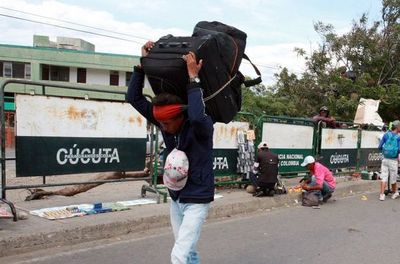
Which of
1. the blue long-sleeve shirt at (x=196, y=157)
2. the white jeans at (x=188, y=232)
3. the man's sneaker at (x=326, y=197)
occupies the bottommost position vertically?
the man's sneaker at (x=326, y=197)

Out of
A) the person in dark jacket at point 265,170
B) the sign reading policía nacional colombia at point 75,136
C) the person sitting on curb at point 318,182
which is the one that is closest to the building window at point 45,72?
the person in dark jacket at point 265,170

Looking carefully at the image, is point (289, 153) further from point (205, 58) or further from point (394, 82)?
point (394, 82)

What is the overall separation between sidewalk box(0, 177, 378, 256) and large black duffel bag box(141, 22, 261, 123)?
2823 mm

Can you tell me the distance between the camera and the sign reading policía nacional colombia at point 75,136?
20.4 ft

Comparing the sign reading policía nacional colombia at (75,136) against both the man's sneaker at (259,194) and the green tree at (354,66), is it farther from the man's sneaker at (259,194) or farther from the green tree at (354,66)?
the green tree at (354,66)

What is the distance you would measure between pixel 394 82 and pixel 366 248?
18.3 m

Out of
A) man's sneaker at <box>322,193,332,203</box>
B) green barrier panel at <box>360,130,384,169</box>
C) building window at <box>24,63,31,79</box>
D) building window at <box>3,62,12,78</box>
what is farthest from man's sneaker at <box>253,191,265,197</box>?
building window at <box>3,62,12,78</box>

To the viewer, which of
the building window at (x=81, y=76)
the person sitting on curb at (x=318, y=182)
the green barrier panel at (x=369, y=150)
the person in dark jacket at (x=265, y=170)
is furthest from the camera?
the building window at (x=81, y=76)

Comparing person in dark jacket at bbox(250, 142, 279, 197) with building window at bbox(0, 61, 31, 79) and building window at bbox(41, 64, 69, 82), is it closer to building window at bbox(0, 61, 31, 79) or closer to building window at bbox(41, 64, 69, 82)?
building window at bbox(0, 61, 31, 79)

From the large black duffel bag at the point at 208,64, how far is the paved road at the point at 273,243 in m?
2.32

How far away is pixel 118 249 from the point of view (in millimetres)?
5473

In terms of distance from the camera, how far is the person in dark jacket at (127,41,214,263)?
3.19 meters

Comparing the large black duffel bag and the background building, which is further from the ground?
the background building

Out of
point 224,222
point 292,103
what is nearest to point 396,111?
point 292,103
